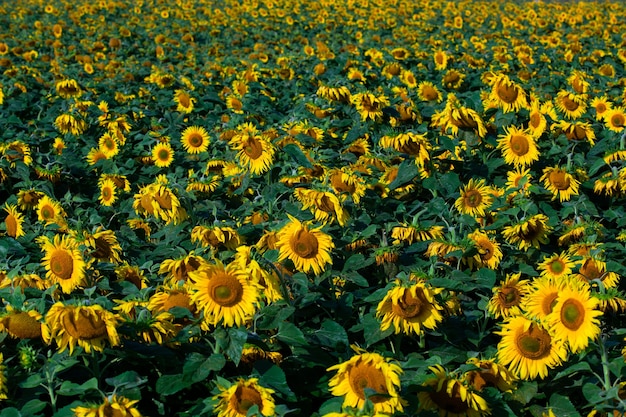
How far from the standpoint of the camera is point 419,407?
245 cm

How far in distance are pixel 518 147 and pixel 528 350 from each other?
243 centimetres

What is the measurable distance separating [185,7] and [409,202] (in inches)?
586

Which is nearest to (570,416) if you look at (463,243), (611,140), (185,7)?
(463,243)

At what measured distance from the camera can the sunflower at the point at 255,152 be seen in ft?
15.2

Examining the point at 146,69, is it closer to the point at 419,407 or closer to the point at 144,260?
the point at 144,260

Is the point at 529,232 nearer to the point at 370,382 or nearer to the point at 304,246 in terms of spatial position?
the point at 304,246

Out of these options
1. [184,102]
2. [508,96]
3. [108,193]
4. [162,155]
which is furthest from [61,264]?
[184,102]

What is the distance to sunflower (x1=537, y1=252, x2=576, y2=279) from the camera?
11.7ft

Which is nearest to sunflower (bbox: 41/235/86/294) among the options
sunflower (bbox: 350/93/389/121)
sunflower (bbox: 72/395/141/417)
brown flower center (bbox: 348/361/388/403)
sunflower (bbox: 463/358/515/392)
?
sunflower (bbox: 72/395/141/417)

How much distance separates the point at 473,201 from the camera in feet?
13.8

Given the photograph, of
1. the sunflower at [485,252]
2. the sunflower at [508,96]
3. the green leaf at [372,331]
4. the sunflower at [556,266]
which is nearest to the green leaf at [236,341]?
the green leaf at [372,331]

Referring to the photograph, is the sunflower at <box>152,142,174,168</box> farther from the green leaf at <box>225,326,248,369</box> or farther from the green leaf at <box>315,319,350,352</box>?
the green leaf at <box>225,326,248,369</box>

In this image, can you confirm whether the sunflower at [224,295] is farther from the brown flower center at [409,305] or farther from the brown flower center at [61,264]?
the brown flower center at [61,264]

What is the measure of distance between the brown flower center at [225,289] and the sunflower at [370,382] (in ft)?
1.60
